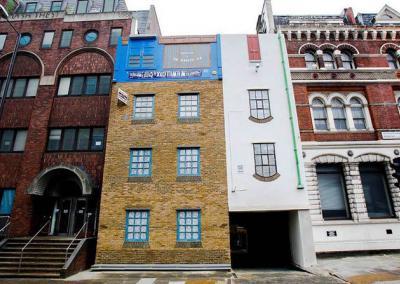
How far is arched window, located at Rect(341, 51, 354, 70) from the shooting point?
718 inches

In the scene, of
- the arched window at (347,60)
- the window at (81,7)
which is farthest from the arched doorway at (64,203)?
the arched window at (347,60)

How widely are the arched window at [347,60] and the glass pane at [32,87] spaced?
21.1m

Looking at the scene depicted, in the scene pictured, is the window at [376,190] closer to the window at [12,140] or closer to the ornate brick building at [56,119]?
the ornate brick building at [56,119]

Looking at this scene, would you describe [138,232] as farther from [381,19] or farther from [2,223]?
[381,19]

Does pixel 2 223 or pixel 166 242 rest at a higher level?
pixel 2 223

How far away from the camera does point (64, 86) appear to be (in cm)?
1758

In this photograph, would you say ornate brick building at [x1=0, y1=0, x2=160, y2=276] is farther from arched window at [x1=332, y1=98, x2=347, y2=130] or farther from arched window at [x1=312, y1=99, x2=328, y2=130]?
arched window at [x1=332, y1=98, x2=347, y2=130]

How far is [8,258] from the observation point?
1184 cm

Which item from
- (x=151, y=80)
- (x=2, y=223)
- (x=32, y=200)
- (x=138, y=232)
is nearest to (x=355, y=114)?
(x=151, y=80)

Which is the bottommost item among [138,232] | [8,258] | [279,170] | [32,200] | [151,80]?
[8,258]

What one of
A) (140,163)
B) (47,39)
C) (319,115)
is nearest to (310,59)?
(319,115)

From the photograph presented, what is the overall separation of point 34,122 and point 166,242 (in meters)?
11.4

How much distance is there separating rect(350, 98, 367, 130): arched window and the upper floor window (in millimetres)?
20941

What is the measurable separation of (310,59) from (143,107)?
1205 centimetres
